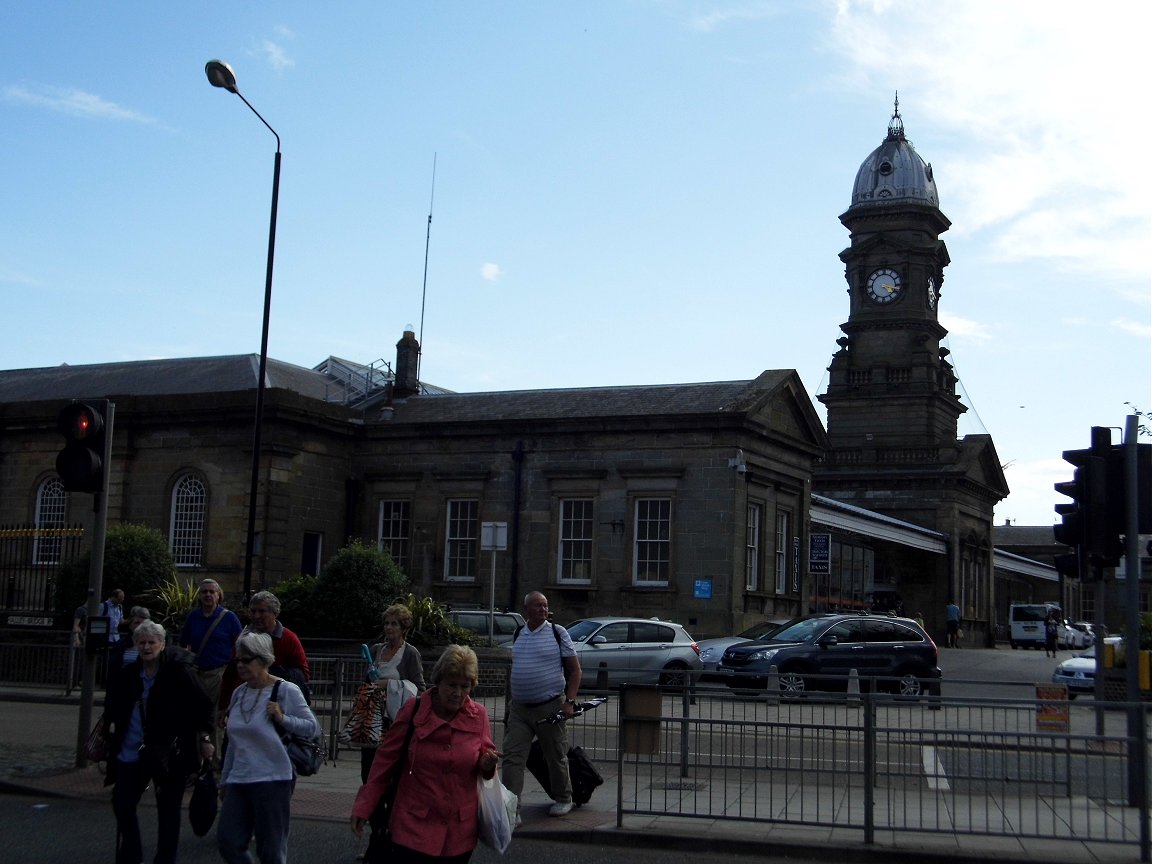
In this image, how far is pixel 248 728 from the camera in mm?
7438

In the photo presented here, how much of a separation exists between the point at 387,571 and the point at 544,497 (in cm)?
1120

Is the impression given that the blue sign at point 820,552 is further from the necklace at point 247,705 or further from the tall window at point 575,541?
the necklace at point 247,705

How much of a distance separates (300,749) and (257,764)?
496 millimetres

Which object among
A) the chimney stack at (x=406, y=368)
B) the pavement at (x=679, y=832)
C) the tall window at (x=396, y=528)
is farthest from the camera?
the chimney stack at (x=406, y=368)

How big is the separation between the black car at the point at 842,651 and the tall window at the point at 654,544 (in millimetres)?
7478

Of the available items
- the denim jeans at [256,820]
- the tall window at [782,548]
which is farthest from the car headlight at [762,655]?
the denim jeans at [256,820]

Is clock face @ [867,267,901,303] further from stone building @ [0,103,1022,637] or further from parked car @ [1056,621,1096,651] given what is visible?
stone building @ [0,103,1022,637]

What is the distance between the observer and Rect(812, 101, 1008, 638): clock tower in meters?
61.8

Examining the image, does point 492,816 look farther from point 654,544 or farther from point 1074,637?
point 1074,637

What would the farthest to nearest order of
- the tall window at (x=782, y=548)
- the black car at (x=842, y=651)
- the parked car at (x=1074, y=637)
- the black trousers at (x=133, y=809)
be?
the parked car at (x=1074, y=637)
the tall window at (x=782, y=548)
the black car at (x=842, y=651)
the black trousers at (x=133, y=809)

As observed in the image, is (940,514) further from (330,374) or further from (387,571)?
(387,571)

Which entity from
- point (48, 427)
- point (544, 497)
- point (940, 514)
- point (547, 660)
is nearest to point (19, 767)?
point (547, 660)

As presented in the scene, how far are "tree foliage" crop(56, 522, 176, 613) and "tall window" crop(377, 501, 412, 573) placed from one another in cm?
1116

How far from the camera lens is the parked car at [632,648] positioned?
24.2 metres
